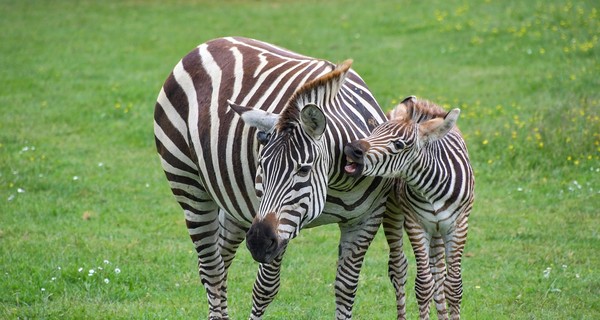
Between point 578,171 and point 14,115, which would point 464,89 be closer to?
point 578,171

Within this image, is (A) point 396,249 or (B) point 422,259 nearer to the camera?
(B) point 422,259

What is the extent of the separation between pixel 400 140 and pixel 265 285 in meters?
1.57

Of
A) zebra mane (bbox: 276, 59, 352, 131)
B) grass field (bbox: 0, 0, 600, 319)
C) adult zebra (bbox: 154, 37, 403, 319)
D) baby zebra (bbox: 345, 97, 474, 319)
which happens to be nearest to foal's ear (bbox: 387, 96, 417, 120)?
baby zebra (bbox: 345, 97, 474, 319)

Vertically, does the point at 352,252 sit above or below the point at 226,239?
above

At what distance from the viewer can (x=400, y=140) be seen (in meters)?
5.49

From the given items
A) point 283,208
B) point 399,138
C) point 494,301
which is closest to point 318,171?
point 283,208

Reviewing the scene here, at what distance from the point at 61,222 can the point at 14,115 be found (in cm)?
510

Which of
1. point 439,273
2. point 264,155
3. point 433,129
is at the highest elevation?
point 264,155

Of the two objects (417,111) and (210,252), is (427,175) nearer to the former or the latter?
(417,111)

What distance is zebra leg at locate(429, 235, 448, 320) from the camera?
6398 millimetres

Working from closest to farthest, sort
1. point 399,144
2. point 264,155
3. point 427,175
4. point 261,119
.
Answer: point 264,155 < point 261,119 < point 399,144 < point 427,175

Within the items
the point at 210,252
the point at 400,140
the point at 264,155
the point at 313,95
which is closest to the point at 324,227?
the point at 210,252

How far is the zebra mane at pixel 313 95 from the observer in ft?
16.5

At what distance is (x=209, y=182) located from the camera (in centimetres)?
628
